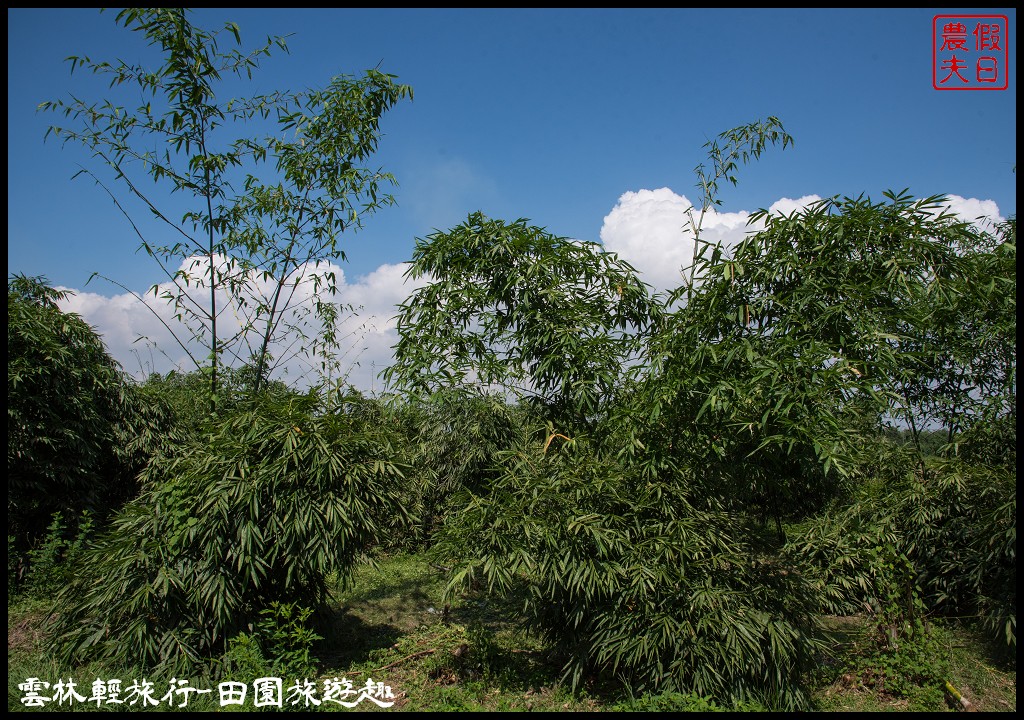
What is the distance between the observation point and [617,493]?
318cm

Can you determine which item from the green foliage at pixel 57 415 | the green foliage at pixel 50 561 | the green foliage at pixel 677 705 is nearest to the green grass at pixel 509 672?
the green foliage at pixel 677 705

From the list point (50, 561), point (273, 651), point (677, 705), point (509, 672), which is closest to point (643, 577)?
point (677, 705)

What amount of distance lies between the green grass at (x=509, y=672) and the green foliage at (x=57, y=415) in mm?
913

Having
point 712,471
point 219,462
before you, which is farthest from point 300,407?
point 712,471

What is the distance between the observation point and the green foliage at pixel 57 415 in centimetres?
473

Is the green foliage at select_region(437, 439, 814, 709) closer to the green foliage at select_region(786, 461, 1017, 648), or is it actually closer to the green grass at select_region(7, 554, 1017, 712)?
the green grass at select_region(7, 554, 1017, 712)

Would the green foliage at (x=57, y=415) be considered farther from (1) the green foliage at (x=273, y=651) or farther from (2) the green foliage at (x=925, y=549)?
(2) the green foliage at (x=925, y=549)

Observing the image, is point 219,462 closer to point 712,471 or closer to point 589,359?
point 589,359

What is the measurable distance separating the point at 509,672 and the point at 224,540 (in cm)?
180

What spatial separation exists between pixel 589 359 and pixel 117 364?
5127mm

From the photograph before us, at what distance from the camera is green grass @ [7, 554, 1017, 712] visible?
3201mm

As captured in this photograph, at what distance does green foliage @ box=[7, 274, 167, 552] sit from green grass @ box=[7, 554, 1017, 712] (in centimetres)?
91

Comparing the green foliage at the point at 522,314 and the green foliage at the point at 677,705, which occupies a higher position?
the green foliage at the point at 522,314

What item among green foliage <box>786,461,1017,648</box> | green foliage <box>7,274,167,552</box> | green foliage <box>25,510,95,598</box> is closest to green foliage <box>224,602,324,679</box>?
green foliage <box>25,510,95,598</box>
